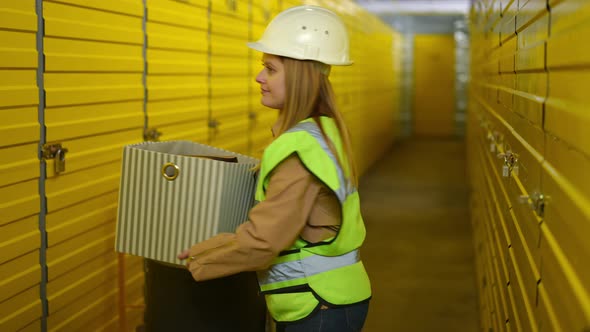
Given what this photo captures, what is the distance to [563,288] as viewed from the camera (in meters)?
1.34

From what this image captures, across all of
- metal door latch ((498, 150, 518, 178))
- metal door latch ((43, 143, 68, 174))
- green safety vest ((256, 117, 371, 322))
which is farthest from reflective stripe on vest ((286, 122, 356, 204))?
metal door latch ((43, 143, 68, 174))

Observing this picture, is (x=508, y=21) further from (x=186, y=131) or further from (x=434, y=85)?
(x=434, y=85)

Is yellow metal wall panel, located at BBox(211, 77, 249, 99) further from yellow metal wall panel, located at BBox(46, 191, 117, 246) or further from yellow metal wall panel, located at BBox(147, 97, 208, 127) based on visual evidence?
yellow metal wall panel, located at BBox(46, 191, 117, 246)

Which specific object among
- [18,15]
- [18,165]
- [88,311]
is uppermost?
[18,15]

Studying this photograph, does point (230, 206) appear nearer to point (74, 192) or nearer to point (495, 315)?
point (74, 192)

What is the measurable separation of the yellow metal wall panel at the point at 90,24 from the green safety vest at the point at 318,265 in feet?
4.13

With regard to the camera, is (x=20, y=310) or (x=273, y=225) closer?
(x=273, y=225)

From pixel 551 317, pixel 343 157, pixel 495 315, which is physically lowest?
pixel 495 315

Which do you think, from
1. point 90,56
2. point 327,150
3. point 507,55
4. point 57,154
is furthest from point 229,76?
point 327,150

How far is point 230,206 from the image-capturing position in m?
2.30

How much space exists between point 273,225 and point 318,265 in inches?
9.2

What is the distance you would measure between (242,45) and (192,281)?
3127 millimetres

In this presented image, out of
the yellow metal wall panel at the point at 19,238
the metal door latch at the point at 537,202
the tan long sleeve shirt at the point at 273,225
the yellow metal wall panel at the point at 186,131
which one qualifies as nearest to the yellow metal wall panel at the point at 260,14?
the yellow metal wall panel at the point at 186,131

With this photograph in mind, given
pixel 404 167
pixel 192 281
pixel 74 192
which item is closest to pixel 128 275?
pixel 74 192
